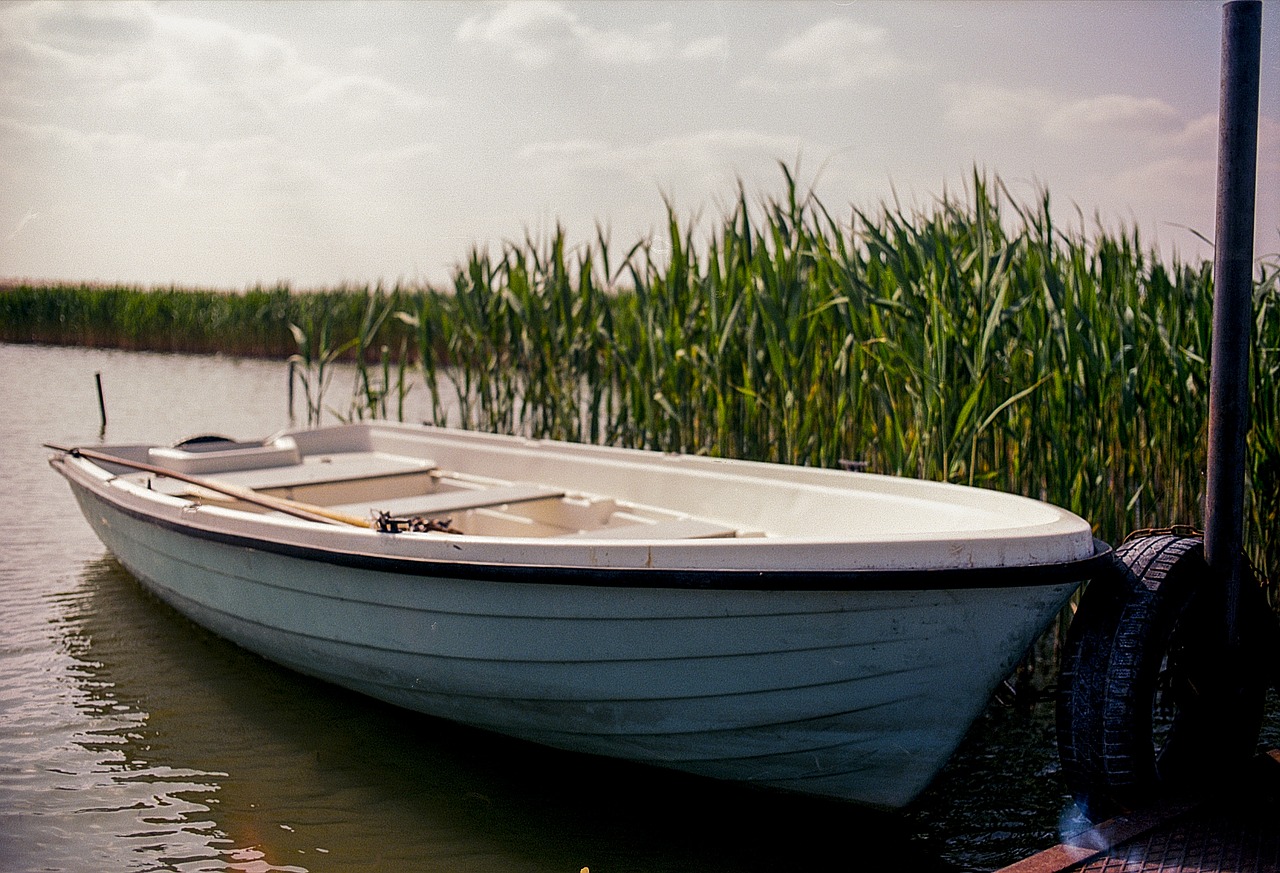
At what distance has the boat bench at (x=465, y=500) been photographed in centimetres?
381

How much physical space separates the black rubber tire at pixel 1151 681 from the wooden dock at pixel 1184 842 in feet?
0.41

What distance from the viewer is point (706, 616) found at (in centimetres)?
244

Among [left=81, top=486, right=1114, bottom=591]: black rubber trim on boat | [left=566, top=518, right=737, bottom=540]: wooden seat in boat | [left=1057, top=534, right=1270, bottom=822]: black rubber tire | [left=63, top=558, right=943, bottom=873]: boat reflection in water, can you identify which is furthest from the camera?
[left=566, top=518, right=737, bottom=540]: wooden seat in boat

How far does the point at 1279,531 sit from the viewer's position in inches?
149

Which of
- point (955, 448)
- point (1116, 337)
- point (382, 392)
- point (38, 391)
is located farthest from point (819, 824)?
point (38, 391)

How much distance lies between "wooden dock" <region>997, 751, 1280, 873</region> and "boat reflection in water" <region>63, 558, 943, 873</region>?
1.64 feet

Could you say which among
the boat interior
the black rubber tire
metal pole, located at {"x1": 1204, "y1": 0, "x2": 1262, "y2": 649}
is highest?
metal pole, located at {"x1": 1204, "y1": 0, "x2": 1262, "y2": 649}

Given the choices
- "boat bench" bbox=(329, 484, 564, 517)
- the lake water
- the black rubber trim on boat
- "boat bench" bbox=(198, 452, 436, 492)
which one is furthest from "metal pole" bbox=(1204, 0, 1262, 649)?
"boat bench" bbox=(198, 452, 436, 492)

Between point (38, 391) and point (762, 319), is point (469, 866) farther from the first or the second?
point (38, 391)

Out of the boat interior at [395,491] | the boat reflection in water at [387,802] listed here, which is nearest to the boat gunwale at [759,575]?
the boat interior at [395,491]

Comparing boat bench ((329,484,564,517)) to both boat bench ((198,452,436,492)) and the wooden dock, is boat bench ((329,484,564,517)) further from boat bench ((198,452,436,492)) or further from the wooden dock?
the wooden dock

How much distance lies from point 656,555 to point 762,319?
217cm

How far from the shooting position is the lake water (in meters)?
2.59

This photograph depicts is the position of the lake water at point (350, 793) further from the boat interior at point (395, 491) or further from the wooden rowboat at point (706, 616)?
the boat interior at point (395, 491)
